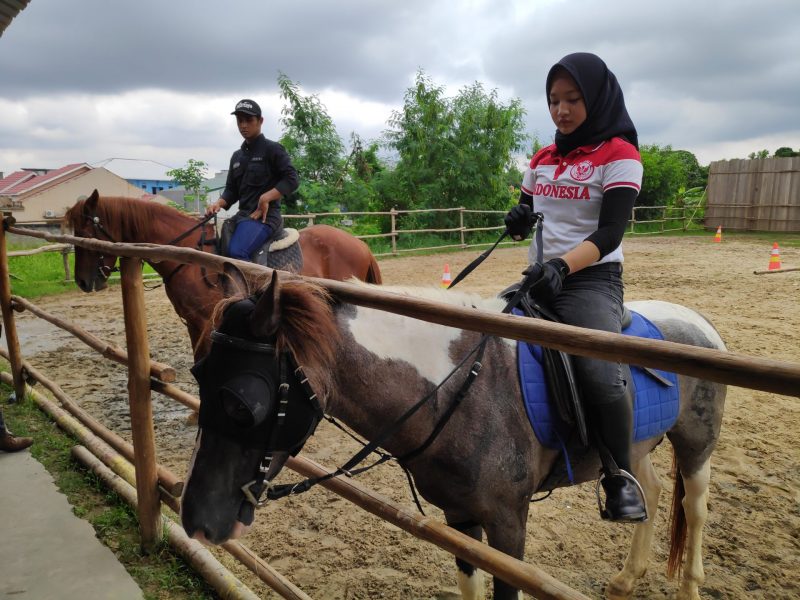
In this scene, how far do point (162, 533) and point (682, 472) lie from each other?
8.84 feet

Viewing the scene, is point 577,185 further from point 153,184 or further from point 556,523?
point 153,184

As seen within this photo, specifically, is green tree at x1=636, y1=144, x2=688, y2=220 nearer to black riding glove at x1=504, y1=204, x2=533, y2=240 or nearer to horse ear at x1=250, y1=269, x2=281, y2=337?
black riding glove at x1=504, y1=204, x2=533, y2=240

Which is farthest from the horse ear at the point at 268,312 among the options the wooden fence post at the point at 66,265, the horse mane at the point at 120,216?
the wooden fence post at the point at 66,265

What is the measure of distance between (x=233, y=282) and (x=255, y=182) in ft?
12.0

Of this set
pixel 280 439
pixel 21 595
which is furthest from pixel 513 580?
pixel 21 595

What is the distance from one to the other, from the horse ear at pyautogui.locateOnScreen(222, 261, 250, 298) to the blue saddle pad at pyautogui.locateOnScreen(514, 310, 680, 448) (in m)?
0.98

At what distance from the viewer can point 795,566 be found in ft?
8.89

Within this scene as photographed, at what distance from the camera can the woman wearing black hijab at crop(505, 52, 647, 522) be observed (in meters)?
1.80

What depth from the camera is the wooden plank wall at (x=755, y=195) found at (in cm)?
1955

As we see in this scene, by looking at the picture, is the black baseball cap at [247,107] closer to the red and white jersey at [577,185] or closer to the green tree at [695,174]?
the red and white jersey at [577,185]

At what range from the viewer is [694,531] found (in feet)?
8.51

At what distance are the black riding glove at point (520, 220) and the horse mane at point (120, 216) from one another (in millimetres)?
3802

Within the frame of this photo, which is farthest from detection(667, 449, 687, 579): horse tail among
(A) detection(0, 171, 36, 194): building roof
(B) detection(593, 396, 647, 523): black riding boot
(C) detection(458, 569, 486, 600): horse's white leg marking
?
(A) detection(0, 171, 36, 194): building roof

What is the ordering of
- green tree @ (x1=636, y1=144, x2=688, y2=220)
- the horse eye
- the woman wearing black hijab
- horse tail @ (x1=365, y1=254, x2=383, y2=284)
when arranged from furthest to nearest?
green tree @ (x1=636, y1=144, x2=688, y2=220) → horse tail @ (x1=365, y1=254, x2=383, y2=284) → the woman wearing black hijab → the horse eye
